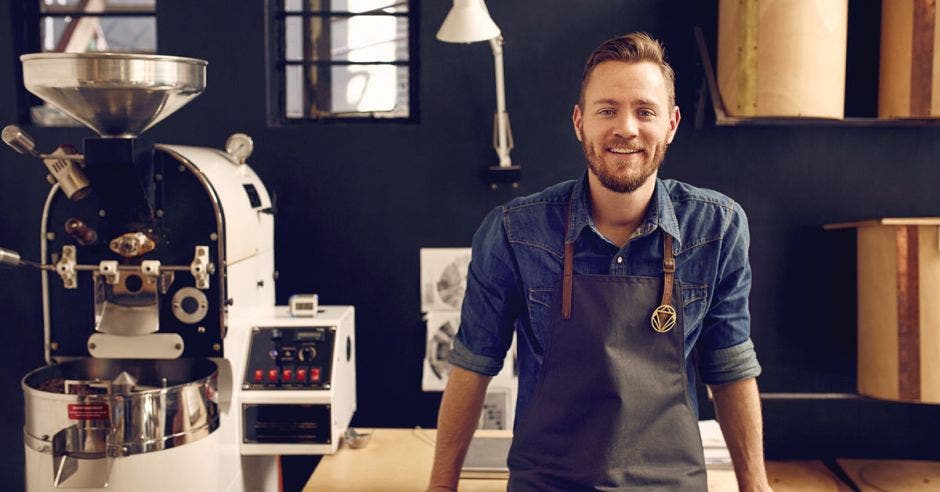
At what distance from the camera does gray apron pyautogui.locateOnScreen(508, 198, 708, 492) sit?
1.75 meters

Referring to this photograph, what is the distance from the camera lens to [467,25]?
2.48 metres

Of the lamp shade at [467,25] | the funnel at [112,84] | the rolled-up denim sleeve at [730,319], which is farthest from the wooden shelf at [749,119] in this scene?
the funnel at [112,84]

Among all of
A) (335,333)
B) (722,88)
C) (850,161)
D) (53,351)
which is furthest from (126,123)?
(850,161)

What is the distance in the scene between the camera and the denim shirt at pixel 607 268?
6.04ft

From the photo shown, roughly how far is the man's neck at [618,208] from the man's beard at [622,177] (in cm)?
3

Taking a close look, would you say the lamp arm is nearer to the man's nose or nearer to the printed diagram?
the printed diagram

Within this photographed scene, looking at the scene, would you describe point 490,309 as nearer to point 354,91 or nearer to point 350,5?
point 354,91

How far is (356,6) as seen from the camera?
312cm

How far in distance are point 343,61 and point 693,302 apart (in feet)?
5.67

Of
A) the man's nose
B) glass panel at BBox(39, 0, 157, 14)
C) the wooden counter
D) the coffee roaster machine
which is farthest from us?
glass panel at BBox(39, 0, 157, 14)

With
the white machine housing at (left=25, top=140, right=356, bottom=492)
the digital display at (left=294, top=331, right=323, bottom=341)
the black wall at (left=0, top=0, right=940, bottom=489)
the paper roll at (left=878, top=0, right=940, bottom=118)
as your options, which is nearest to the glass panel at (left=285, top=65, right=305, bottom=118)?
the black wall at (left=0, top=0, right=940, bottom=489)

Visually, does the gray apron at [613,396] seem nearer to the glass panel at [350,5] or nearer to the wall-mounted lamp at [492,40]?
the wall-mounted lamp at [492,40]

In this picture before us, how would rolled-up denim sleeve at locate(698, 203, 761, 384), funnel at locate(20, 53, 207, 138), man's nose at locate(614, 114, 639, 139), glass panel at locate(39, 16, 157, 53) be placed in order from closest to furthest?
man's nose at locate(614, 114, 639, 139), rolled-up denim sleeve at locate(698, 203, 761, 384), funnel at locate(20, 53, 207, 138), glass panel at locate(39, 16, 157, 53)

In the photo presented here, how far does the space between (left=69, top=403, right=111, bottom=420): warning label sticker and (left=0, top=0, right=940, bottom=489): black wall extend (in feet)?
3.20
